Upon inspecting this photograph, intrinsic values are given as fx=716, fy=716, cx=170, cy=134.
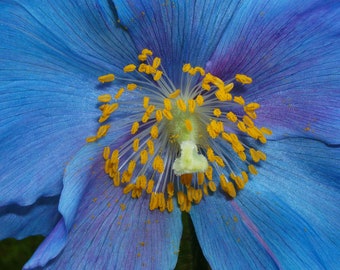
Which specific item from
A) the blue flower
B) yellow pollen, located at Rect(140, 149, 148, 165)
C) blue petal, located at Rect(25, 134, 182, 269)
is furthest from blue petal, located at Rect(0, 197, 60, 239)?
yellow pollen, located at Rect(140, 149, 148, 165)

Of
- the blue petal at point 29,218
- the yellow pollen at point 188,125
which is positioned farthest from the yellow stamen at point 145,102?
the blue petal at point 29,218

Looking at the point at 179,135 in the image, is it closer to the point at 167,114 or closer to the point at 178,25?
the point at 167,114

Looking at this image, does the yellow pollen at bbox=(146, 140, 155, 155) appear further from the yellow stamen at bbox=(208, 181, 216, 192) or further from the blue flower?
the yellow stamen at bbox=(208, 181, 216, 192)

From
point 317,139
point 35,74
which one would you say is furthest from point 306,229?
point 35,74

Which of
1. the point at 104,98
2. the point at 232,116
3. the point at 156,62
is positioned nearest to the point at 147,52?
the point at 156,62

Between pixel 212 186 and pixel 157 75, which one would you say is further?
pixel 212 186

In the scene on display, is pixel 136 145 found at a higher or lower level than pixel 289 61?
lower

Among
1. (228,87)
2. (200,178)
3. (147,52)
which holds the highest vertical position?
(147,52)

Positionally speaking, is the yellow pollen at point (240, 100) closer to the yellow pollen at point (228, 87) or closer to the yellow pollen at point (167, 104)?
the yellow pollen at point (228, 87)
